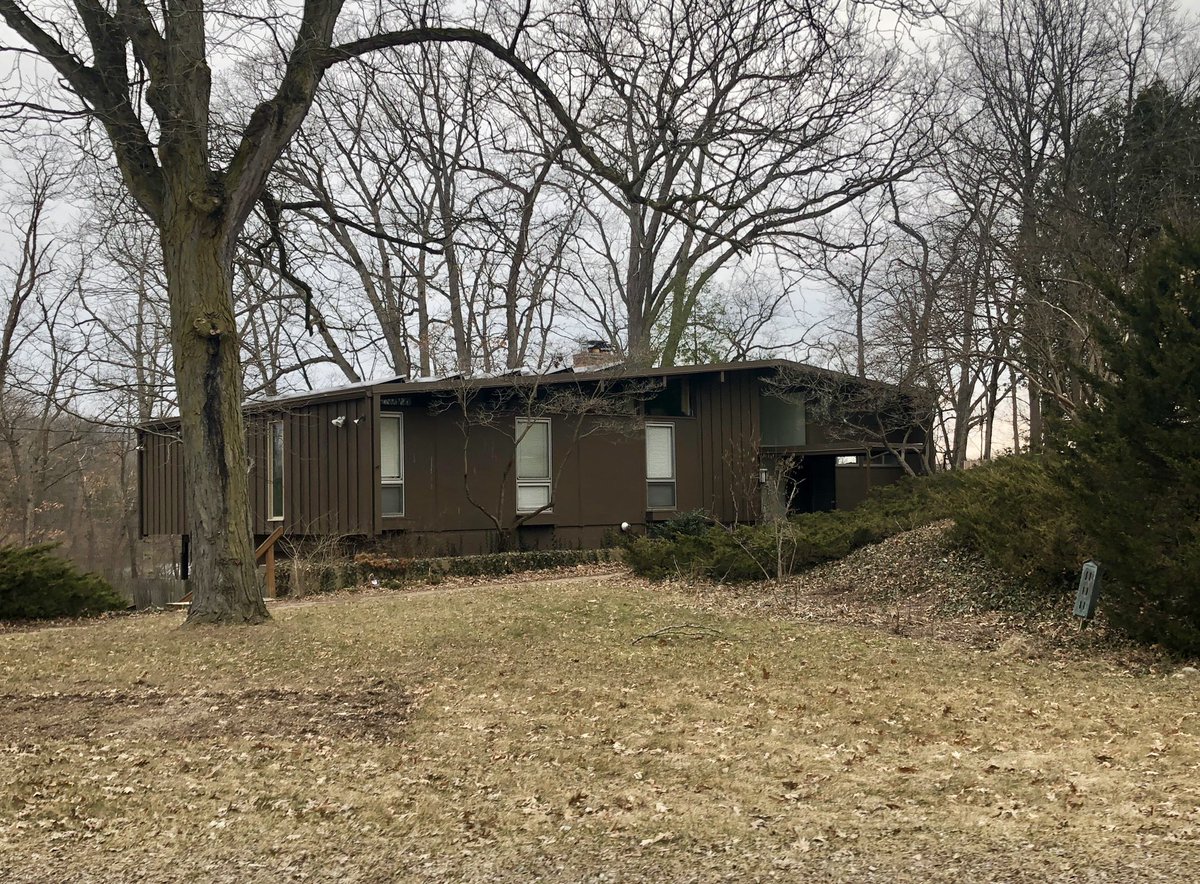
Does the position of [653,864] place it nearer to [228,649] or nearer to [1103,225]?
[228,649]

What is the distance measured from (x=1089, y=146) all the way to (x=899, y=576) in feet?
42.3

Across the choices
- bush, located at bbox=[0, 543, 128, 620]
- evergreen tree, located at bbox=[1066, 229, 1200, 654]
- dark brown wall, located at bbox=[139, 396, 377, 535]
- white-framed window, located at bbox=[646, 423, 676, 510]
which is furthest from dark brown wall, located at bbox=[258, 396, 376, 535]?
evergreen tree, located at bbox=[1066, 229, 1200, 654]

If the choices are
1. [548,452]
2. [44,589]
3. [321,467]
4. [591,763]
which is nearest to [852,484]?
[548,452]

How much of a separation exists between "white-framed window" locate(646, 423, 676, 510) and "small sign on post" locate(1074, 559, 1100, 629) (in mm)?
11961

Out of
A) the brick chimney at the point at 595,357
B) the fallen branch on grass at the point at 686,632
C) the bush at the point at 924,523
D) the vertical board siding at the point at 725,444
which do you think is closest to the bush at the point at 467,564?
the bush at the point at 924,523

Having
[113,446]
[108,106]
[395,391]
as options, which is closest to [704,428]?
[395,391]

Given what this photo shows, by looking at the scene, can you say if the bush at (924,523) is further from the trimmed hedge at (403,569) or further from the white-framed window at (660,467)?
the trimmed hedge at (403,569)

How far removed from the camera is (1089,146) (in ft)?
70.8

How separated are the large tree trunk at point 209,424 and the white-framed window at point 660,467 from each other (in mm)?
11327

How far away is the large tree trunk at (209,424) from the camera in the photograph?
10.4 meters

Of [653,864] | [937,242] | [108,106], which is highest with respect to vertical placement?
[937,242]

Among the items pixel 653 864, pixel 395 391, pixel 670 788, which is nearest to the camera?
pixel 653 864

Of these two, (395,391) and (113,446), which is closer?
(395,391)

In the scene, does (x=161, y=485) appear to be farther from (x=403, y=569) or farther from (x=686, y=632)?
(x=686, y=632)
